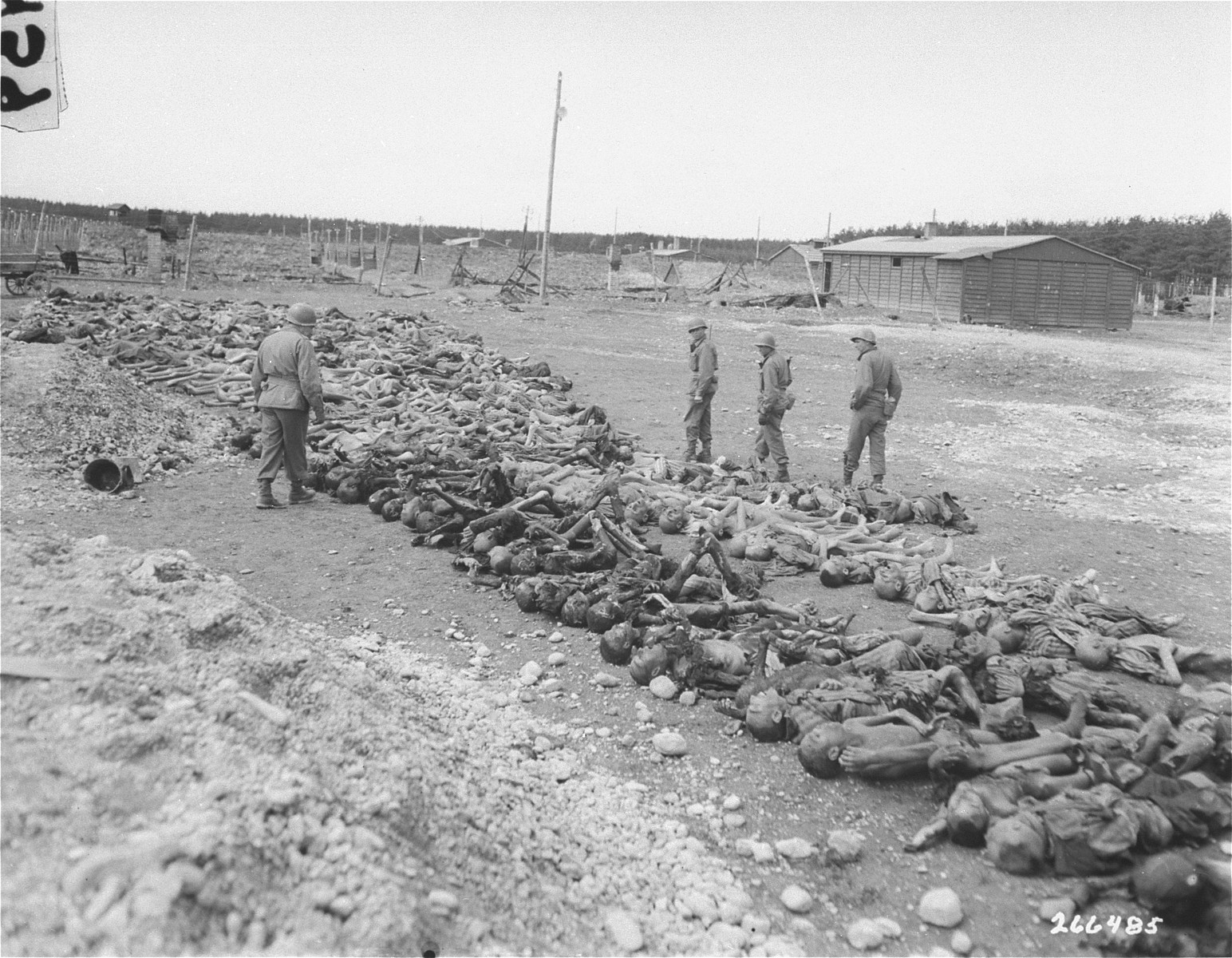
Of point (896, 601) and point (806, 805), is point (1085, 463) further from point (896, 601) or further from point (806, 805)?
point (806, 805)

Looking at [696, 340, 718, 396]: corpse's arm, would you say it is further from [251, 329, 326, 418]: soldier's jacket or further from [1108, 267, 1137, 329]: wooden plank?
[1108, 267, 1137, 329]: wooden plank

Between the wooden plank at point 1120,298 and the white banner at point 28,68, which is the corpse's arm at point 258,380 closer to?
the white banner at point 28,68

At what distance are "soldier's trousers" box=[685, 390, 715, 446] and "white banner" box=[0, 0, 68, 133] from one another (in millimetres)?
8403

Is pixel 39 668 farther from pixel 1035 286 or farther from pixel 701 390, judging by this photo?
pixel 1035 286

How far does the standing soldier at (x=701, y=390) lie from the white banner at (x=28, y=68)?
806cm

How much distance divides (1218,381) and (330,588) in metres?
19.0

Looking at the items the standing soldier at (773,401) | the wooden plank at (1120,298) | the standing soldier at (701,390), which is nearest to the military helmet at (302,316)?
the standing soldier at (701,390)

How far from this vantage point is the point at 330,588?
25.4ft

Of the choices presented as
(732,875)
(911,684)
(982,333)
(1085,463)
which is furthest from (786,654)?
(982,333)

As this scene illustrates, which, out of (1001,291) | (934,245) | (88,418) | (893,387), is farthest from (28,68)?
(934,245)

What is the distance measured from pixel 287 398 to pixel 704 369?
5.09m

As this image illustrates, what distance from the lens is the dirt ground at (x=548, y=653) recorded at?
10.8 feet

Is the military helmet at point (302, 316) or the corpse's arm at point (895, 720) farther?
the military helmet at point (302, 316)

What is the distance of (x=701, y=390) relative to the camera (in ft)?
40.3
